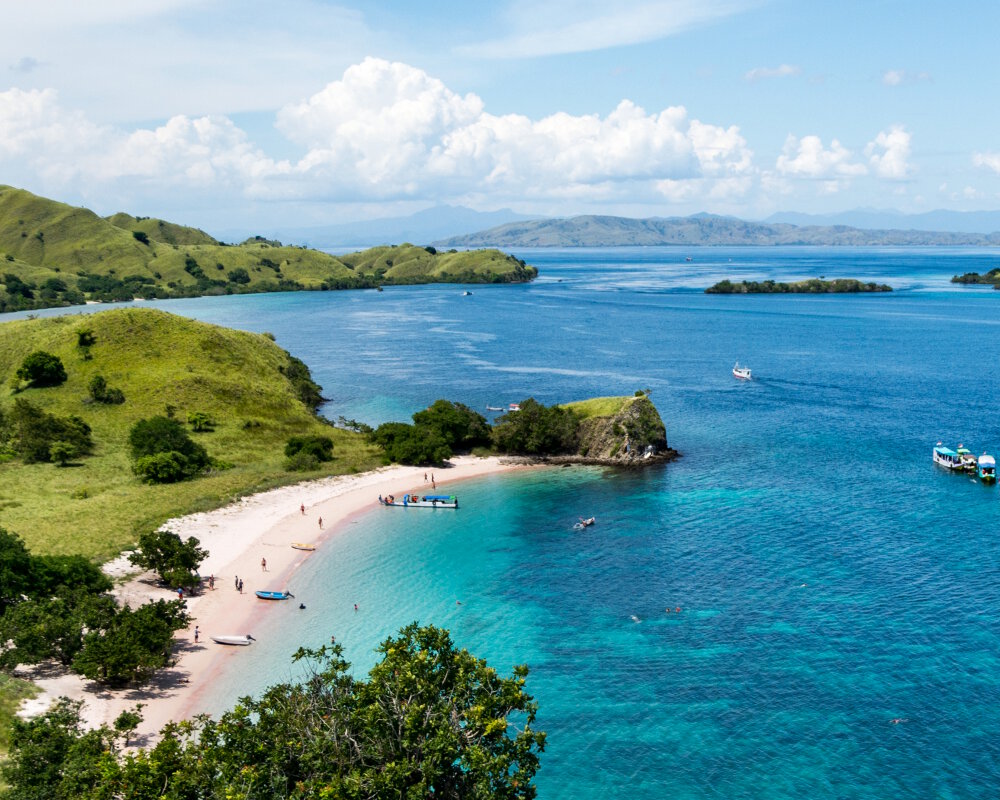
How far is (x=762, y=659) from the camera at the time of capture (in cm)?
4906

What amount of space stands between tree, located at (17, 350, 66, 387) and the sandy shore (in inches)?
1946

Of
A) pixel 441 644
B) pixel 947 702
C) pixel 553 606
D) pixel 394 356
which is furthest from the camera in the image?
pixel 394 356

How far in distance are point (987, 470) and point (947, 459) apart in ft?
14.5

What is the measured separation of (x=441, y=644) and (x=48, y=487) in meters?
61.5

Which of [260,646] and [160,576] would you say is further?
[160,576]

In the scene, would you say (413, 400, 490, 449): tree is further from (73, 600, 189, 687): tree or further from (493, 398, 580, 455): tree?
(73, 600, 189, 687): tree

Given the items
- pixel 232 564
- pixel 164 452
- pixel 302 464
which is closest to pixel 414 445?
pixel 302 464

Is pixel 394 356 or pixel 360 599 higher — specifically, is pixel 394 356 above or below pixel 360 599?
above

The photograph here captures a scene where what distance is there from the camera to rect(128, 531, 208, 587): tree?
192 feet

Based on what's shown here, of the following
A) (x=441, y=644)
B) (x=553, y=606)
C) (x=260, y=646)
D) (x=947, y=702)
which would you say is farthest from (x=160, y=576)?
(x=947, y=702)

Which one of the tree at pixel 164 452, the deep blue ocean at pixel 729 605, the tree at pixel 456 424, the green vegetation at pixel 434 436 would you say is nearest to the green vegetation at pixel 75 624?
the deep blue ocean at pixel 729 605

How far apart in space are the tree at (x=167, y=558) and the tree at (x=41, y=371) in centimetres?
6195

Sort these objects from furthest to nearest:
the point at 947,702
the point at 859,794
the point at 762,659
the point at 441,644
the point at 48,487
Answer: the point at 48,487, the point at 762,659, the point at 947,702, the point at 859,794, the point at 441,644

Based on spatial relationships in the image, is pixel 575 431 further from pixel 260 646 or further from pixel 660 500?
pixel 260 646
